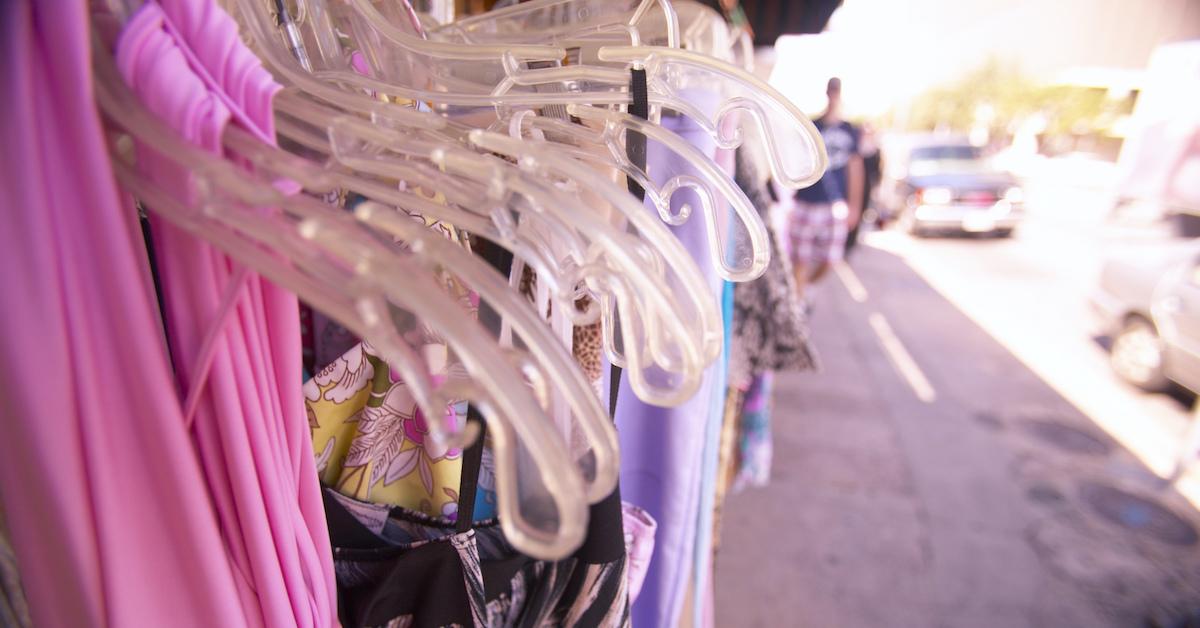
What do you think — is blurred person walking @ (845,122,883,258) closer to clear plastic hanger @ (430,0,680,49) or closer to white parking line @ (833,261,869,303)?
white parking line @ (833,261,869,303)

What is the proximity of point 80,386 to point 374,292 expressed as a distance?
0.59 ft

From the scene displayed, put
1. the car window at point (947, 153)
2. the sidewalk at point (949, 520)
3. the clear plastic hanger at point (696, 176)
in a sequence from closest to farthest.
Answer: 1. the clear plastic hanger at point (696, 176)
2. the sidewalk at point (949, 520)
3. the car window at point (947, 153)

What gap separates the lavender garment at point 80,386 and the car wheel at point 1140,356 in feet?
13.8

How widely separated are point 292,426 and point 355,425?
17 centimetres

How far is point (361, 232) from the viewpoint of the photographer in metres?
0.29

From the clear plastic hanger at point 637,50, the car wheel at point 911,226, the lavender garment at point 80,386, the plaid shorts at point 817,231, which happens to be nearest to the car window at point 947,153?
the car wheel at point 911,226

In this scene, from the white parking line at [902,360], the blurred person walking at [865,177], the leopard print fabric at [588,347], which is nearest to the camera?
the leopard print fabric at [588,347]

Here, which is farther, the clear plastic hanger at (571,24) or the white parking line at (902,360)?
the white parking line at (902,360)

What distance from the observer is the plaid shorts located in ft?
9.89

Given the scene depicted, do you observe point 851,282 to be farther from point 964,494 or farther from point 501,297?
point 501,297

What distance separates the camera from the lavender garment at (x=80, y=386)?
27 cm

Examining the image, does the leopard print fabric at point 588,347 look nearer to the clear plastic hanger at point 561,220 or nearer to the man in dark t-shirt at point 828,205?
the clear plastic hanger at point 561,220

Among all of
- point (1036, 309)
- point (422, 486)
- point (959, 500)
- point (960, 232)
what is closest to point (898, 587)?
point (959, 500)

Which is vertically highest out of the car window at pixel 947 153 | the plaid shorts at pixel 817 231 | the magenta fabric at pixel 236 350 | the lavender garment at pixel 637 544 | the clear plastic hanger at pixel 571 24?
the clear plastic hanger at pixel 571 24
